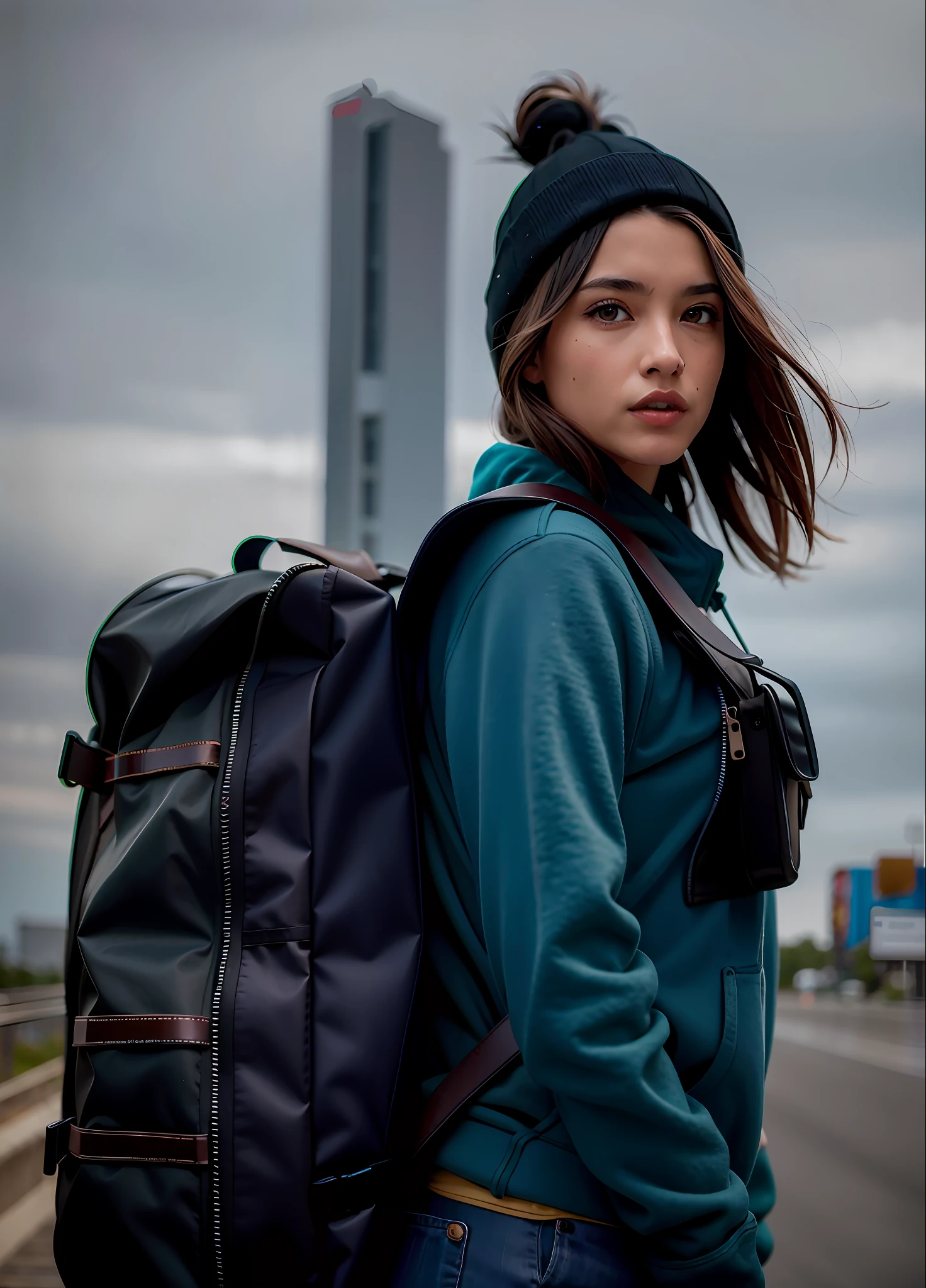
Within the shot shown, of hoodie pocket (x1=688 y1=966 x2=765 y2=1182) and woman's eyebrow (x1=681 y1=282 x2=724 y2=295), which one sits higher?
woman's eyebrow (x1=681 y1=282 x2=724 y2=295)

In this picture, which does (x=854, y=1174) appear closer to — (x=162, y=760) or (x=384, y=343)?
(x=384, y=343)

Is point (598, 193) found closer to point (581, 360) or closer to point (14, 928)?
point (581, 360)

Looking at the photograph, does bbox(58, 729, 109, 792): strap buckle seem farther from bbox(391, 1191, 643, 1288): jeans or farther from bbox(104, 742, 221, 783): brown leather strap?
bbox(391, 1191, 643, 1288): jeans

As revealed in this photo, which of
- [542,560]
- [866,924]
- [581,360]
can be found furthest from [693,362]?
→ [866,924]

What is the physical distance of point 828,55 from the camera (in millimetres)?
2051

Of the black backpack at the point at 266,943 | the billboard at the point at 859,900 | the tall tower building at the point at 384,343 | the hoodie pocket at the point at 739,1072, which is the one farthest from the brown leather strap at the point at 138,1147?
the billboard at the point at 859,900

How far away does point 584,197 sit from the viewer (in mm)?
775

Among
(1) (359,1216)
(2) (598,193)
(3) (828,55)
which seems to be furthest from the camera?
(3) (828,55)

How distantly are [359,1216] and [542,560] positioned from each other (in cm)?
43

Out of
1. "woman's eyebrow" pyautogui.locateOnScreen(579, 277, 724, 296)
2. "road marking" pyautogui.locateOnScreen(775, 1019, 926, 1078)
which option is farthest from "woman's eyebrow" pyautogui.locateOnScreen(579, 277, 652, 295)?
"road marking" pyautogui.locateOnScreen(775, 1019, 926, 1078)

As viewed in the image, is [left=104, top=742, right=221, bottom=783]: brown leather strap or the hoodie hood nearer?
[left=104, top=742, right=221, bottom=783]: brown leather strap

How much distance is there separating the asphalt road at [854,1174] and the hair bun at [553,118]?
225 cm

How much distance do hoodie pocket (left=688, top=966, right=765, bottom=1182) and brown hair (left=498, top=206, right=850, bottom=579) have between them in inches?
14.9

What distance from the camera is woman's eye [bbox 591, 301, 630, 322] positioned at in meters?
0.78
